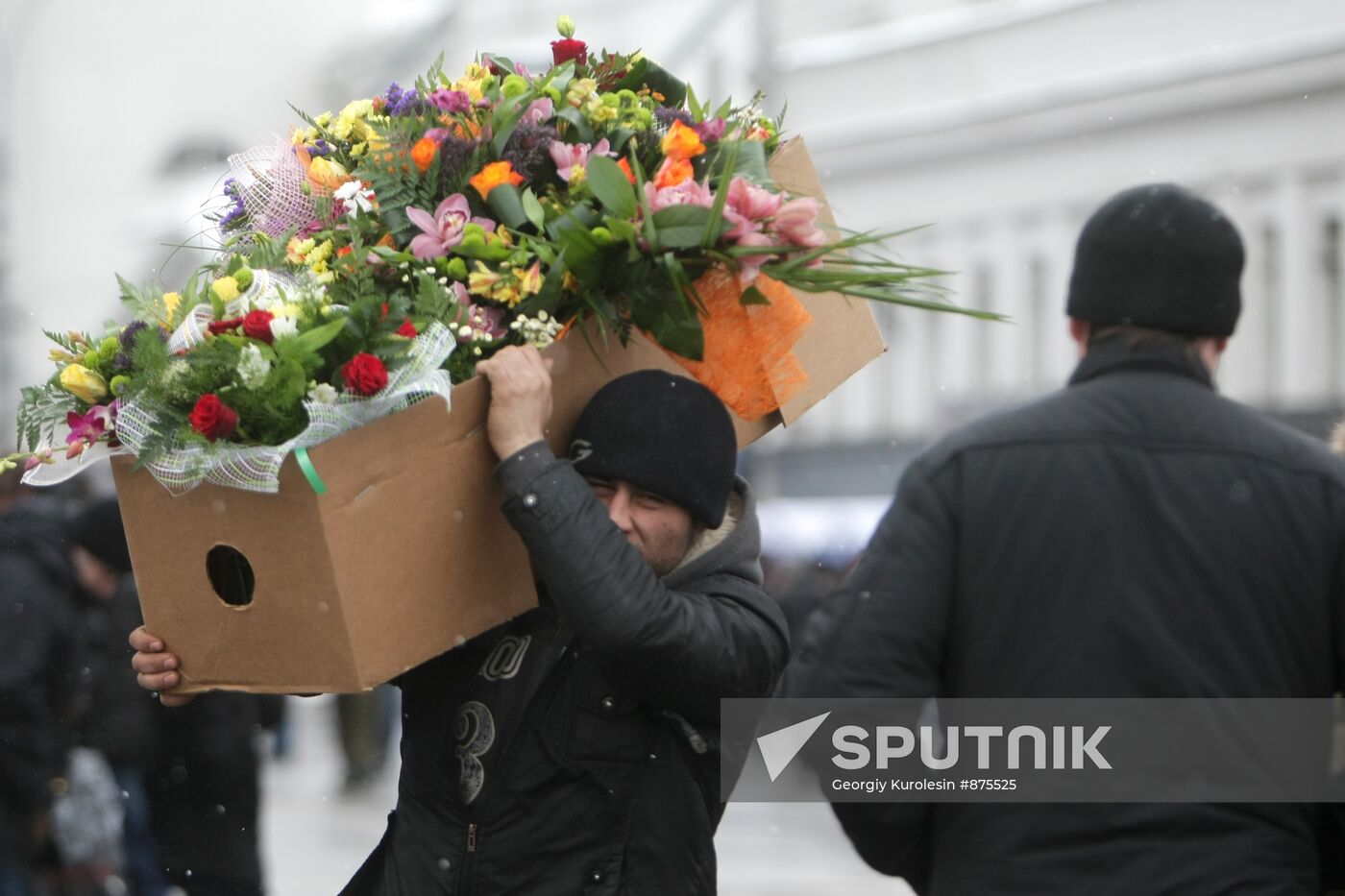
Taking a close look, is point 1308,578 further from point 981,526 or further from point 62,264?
point 62,264

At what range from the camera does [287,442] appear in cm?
250

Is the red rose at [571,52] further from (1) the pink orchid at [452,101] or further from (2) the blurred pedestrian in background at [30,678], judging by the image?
(2) the blurred pedestrian in background at [30,678]

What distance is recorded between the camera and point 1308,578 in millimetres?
2320

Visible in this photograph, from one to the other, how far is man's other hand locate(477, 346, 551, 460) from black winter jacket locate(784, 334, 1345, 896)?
595 mm

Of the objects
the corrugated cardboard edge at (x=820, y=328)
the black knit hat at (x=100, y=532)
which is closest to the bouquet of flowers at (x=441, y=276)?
the corrugated cardboard edge at (x=820, y=328)

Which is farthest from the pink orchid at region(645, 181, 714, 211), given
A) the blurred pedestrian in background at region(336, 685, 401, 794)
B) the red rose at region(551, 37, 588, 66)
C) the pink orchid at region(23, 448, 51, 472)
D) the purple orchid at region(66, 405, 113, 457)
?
the blurred pedestrian in background at region(336, 685, 401, 794)

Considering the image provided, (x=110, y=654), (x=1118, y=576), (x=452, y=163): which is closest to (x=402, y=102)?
(x=452, y=163)

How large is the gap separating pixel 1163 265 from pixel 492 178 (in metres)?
1.14

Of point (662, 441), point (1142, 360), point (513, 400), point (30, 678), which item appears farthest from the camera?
point (30, 678)

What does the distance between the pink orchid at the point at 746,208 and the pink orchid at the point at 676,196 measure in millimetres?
37

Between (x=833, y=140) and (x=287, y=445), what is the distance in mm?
17240

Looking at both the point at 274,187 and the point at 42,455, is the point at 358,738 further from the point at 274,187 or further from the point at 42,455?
the point at 42,455

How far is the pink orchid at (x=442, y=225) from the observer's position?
9.21 feet

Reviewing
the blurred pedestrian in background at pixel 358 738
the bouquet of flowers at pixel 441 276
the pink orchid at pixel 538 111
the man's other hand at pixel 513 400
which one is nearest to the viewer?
the bouquet of flowers at pixel 441 276
